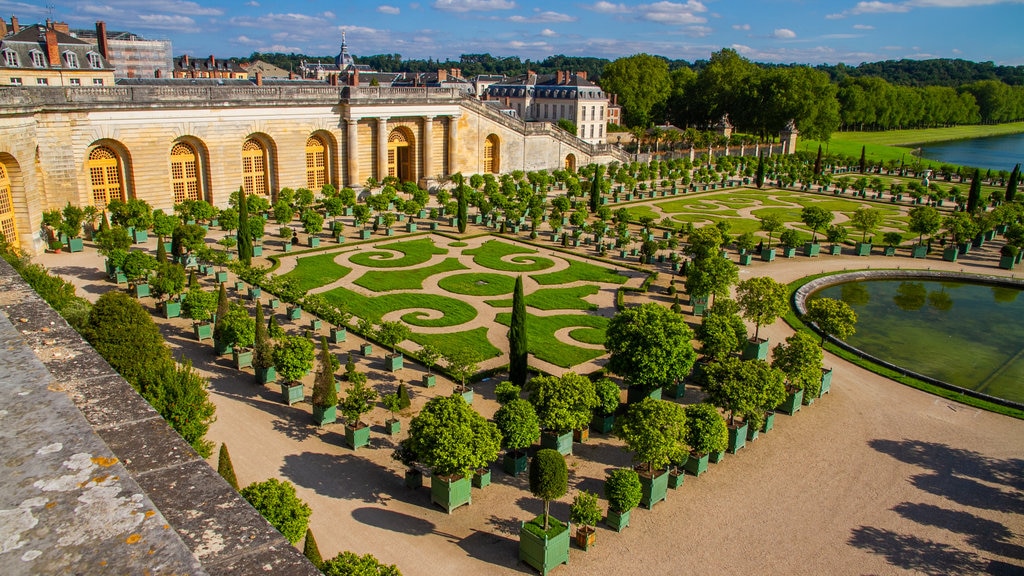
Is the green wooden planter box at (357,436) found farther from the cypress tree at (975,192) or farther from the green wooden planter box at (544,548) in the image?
the cypress tree at (975,192)

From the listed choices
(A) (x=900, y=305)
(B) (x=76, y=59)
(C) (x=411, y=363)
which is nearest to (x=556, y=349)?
(C) (x=411, y=363)

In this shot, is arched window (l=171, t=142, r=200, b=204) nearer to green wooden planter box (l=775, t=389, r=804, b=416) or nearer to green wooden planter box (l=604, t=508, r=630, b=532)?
green wooden planter box (l=775, t=389, r=804, b=416)

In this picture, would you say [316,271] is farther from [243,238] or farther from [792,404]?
[792,404]

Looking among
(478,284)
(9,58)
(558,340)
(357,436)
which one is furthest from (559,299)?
(9,58)

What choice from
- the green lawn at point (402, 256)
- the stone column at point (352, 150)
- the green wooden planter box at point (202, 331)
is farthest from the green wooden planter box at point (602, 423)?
the stone column at point (352, 150)

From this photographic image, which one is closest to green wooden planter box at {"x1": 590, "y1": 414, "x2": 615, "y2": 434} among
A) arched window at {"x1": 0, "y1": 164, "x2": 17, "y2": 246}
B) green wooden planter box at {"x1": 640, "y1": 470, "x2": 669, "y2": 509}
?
green wooden planter box at {"x1": 640, "y1": 470, "x2": 669, "y2": 509}

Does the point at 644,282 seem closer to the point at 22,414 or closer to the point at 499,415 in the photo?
the point at 499,415
